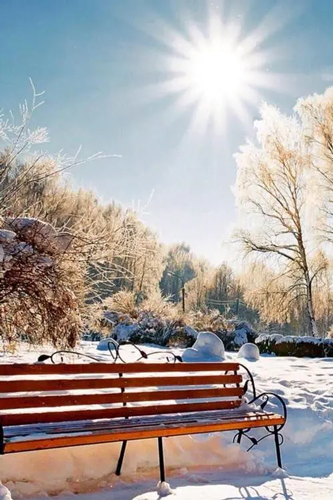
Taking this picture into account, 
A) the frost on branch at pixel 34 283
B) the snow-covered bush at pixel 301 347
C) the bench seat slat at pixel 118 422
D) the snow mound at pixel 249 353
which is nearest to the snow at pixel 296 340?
the snow-covered bush at pixel 301 347

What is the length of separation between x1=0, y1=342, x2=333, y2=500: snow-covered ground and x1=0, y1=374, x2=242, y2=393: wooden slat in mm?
500

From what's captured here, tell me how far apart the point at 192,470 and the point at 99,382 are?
109 cm

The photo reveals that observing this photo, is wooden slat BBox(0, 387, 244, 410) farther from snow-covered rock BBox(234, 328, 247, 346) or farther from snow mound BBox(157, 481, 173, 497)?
snow-covered rock BBox(234, 328, 247, 346)

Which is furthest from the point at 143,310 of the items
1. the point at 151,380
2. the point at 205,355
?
the point at 151,380

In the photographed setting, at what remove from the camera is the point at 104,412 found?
336 centimetres

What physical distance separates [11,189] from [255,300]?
12998 mm

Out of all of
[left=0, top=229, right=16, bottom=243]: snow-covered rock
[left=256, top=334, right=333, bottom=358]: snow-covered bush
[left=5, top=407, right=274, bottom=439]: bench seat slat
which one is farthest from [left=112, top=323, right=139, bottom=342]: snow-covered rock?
[left=5, top=407, right=274, bottom=439]: bench seat slat

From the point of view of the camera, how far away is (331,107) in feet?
53.0

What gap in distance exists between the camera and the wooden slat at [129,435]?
2.66 metres

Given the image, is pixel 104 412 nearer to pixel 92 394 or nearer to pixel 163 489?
pixel 92 394

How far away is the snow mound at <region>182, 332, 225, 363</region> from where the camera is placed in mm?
7934

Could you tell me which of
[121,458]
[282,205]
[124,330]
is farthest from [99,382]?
[282,205]

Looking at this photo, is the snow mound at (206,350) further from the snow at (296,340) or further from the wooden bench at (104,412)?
the snow at (296,340)

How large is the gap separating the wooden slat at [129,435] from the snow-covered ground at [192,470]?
1.21ft
